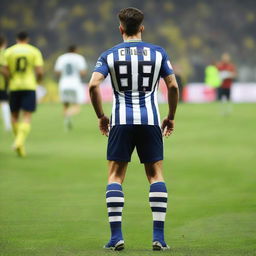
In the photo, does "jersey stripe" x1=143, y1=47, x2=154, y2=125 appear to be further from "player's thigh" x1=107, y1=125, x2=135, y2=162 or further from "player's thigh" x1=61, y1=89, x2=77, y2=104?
"player's thigh" x1=61, y1=89, x2=77, y2=104

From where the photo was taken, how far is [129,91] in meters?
7.30

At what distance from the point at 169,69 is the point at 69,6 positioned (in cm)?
4973

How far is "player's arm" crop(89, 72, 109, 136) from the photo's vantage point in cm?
718

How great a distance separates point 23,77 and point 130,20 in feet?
32.1

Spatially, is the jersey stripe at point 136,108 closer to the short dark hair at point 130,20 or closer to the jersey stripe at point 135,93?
the jersey stripe at point 135,93

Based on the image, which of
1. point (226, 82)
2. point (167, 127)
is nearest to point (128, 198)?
point (167, 127)

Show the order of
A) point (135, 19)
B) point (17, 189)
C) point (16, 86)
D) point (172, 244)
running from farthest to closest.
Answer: point (16, 86)
point (17, 189)
point (172, 244)
point (135, 19)

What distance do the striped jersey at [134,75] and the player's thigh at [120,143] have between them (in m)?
0.05

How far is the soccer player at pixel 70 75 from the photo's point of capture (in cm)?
2416

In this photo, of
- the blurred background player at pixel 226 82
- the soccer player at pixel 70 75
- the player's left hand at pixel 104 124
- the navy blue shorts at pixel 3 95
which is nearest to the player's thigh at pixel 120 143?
the player's left hand at pixel 104 124

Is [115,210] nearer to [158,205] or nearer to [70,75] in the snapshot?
[158,205]

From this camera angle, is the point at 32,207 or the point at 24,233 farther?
the point at 32,207

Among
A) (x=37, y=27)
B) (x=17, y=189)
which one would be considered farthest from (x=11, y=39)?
(x=17, y=189)

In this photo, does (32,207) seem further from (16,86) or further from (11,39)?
Result: (11,39)
